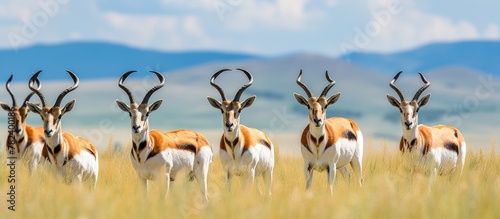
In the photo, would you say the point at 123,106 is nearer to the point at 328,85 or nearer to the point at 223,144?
the point at 223,144

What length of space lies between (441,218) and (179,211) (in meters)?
3.29

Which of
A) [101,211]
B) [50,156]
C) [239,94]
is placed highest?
[239,94]

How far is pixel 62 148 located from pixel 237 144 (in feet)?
10.3

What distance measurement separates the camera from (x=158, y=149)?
14.9m

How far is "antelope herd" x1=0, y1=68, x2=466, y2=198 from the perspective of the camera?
14.9 metres

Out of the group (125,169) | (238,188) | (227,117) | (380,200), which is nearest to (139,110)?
(227,117)

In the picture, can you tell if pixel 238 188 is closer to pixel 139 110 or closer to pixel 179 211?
pixel 139 110

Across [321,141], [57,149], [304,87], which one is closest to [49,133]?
[57,149]

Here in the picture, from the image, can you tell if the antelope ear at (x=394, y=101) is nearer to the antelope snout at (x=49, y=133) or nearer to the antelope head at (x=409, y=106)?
the antelope head at (x=409, y=106)

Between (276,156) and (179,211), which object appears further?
(276,156)

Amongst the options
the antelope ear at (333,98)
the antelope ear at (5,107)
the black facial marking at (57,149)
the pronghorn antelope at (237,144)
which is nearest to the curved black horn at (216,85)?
the pronghorn antelope at (237,144)

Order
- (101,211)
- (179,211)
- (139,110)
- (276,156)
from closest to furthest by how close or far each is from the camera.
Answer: (101,211) → (179,211) → (139,110) → (276,156)

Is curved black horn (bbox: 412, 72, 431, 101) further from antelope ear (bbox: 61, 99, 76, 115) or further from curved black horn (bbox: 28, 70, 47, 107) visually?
curved black horn (bbox: 28, 70, 47, 107)

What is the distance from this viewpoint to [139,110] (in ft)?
48.1
